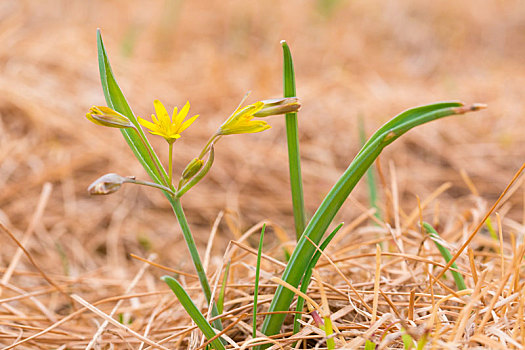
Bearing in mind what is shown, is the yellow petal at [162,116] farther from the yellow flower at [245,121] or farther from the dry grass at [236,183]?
the dry grass at [236,183]

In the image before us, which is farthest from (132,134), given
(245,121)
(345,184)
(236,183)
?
(236,183)

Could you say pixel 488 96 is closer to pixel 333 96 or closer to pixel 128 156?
pixel 333 96

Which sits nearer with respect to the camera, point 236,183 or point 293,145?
point 293,145

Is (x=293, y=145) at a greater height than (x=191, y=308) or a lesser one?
greater

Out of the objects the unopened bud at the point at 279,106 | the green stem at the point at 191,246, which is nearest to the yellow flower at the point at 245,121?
the unopened bud at the point at 279,106

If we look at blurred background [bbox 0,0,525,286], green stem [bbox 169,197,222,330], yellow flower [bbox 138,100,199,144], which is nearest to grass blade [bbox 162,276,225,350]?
green stem [bbox 169,197,222,330]

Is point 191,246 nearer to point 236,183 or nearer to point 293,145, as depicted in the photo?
point 293,145
